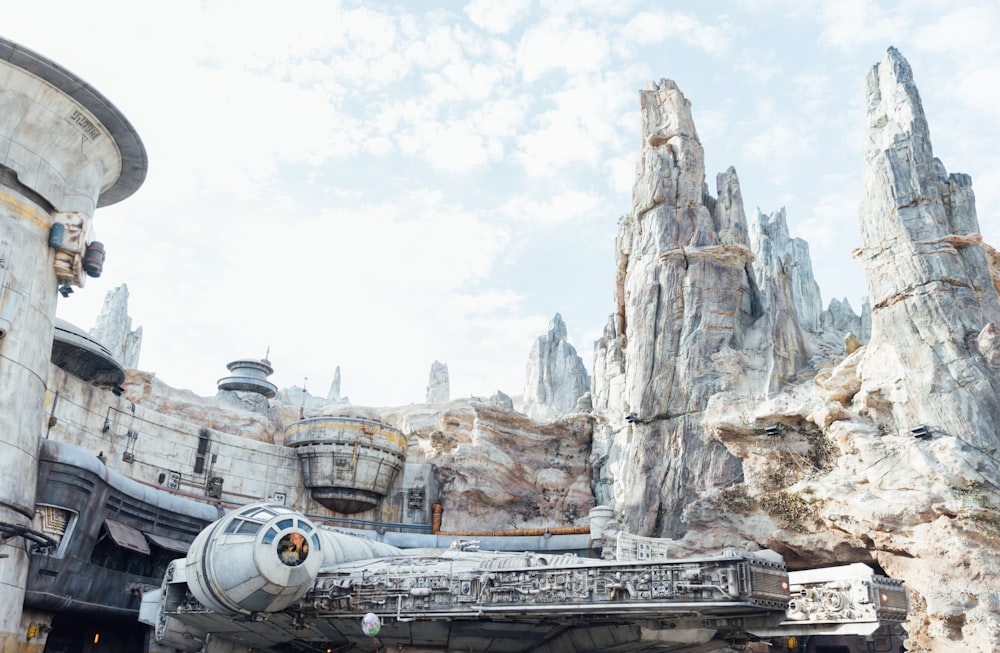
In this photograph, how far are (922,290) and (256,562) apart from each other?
36.1 m

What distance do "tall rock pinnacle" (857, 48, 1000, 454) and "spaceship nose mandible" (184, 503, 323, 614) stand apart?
30147 mm

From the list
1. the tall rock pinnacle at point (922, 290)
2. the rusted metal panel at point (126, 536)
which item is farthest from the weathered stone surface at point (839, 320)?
the rusted metal panel at point (126, 536)

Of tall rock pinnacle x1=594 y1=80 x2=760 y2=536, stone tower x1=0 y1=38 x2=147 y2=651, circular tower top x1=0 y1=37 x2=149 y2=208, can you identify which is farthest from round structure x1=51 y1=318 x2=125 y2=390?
tall rock pinnacle x1=594 y1=80 x2=760 y2=536

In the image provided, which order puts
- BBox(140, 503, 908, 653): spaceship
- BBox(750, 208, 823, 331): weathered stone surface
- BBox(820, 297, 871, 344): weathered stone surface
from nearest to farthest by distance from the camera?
BBox(140, 503, 908, 653): spaceship < BBox(820, 297, 871, 344): weathered stone surface < BBox(750, 208, 823, 331): weathered stone surface

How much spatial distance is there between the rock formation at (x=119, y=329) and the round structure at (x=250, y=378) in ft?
267

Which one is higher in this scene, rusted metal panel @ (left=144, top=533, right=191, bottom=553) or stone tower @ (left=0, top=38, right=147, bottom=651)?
stone tower @ (left=0, top=38, right=147, bottom=651)

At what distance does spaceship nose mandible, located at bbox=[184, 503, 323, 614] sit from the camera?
85.9 feet

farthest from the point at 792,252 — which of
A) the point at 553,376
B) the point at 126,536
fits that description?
the point at 126,536

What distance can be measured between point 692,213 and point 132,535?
146 feet

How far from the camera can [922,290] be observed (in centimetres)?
4156

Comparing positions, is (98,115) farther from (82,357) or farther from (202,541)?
(202,541)

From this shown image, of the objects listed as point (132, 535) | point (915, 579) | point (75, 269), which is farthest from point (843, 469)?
point (75, 269)

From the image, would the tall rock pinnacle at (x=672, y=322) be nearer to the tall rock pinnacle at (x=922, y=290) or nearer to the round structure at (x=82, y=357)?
the tall rock pinnacle at (x=922, y=290)

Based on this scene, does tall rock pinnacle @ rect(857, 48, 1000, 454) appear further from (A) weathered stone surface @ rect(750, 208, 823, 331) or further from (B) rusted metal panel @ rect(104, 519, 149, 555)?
(A) weathered stone surface @ rect(750, 208, 823, 331)
